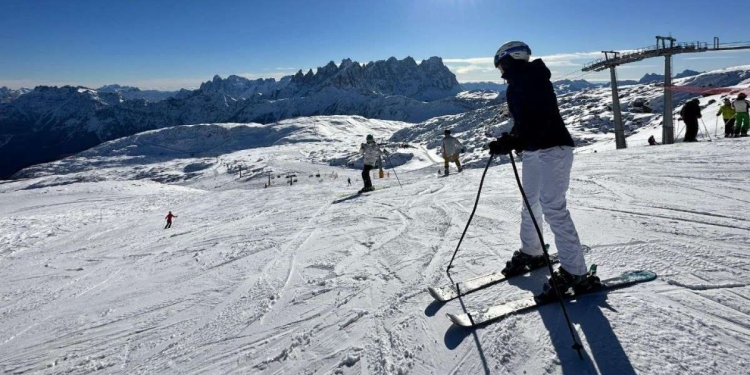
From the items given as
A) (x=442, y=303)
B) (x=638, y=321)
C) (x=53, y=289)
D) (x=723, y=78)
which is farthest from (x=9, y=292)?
(x=723, y=78)

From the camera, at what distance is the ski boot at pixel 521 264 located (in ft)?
15.2

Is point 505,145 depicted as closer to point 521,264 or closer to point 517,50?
point 517,50

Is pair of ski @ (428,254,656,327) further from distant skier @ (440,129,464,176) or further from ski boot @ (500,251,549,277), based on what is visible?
distant skier @ (440,129,464,176)

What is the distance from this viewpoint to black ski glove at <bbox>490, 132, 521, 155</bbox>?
3.94 meters

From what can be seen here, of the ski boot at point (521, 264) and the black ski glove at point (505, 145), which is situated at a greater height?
the black ski glove at point (505, 145)

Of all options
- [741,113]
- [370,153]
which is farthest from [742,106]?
[370,153]

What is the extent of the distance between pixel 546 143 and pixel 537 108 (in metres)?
0.37

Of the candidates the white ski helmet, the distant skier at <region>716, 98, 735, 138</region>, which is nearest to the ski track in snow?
the white ski helmet

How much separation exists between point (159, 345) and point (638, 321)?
4.74 m

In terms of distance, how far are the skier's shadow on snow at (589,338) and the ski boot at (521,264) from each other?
857mm

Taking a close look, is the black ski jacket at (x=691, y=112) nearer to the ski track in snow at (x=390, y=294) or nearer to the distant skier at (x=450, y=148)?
the ski track in snow at (x=390, y=294)

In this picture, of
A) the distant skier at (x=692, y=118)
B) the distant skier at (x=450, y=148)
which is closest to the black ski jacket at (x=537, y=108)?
the distant skier at (x=450, y=148)

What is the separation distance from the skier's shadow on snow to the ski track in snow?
1 cm

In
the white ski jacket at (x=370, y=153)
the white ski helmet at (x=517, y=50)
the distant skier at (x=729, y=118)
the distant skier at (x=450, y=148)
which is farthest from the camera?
the distant skier at (x=450, y=148)
